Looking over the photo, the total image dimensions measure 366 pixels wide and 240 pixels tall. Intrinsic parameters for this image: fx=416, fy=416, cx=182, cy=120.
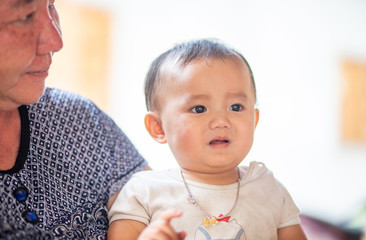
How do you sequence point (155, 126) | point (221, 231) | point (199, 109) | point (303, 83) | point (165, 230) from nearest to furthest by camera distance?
point (165, 230) → point (221, 231) → point (199, 109) → point (155, 126) → point (303, 83)

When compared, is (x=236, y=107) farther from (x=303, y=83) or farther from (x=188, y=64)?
(x=303, y=83)

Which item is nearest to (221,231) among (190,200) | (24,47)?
(190,200)

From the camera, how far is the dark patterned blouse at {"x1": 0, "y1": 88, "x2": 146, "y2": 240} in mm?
1109

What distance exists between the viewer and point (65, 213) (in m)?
1.21

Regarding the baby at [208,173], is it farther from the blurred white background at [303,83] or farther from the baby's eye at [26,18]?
the blurred white background at [303,83]

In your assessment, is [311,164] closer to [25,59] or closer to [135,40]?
[135,40]

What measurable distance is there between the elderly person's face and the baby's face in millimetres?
410

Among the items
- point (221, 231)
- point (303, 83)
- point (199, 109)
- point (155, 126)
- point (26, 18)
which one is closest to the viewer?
point (26, 18)

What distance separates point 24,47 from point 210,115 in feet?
1.85

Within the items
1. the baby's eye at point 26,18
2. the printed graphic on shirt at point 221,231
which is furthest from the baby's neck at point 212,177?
the baby's eye at point 26,18

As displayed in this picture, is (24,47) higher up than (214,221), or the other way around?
(24,47)

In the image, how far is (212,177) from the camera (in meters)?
1.35

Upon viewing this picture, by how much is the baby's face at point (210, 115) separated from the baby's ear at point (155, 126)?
89 millimetres

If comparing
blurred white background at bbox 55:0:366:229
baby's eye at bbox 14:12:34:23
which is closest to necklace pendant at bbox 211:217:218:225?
baby's eye at bbox 14:12:34:23
